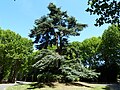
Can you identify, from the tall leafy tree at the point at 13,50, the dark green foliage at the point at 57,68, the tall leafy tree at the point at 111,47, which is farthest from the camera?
the tall leafy tree at the point at 111,47

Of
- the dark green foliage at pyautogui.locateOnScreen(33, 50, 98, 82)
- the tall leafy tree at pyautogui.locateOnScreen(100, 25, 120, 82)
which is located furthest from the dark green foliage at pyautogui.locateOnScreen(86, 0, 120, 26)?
the tall leafy tree at pyautogui.locateOnScreen(100, 25, 120, 82)

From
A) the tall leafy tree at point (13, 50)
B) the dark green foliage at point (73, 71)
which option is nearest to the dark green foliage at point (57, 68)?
the dark green foliage at point (73, 71)

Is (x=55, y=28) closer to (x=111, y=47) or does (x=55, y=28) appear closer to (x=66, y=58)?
(x=66, y=58)

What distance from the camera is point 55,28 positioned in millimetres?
36719

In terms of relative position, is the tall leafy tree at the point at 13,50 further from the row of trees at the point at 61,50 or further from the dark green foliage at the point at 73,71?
the dark green foliage at the point at 73,71

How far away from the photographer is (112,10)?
7.00 meters

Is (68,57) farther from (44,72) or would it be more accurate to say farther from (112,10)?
(112,10)

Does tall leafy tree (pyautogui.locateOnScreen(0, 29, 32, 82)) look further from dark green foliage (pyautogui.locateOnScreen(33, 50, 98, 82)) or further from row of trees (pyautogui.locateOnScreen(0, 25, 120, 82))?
dark green foliage (pyautogui.locateOnScreen(33, 50, 98, 82))

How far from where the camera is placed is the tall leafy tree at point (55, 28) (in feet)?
119

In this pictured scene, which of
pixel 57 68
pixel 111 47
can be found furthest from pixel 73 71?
pixel 111 47

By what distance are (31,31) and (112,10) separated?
30666 millimetres

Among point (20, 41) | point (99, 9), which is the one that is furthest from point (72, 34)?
point (99, 9)

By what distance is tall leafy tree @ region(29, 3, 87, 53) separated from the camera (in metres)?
36.3

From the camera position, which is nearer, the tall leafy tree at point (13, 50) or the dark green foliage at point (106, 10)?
the dark green foliage at point (106, 10)
